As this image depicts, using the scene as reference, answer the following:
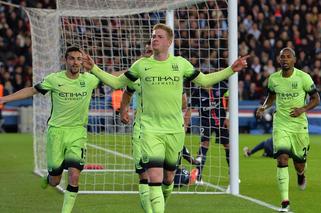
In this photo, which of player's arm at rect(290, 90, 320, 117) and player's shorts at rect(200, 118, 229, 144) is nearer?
player's arm at rect(290, 90, 320, 117)

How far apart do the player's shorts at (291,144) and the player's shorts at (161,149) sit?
281 centimetres

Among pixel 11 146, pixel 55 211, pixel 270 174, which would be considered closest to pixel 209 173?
pixel 270 174

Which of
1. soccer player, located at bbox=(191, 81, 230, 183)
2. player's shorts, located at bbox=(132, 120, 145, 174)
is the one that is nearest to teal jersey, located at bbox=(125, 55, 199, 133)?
player's shorts, located at bbox=(132, 120, 145, 174)

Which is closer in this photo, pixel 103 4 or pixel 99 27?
pixel 103 4

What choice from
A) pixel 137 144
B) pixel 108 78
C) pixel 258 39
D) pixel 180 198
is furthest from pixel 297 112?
pixel 258 39

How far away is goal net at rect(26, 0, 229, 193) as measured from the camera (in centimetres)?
1535

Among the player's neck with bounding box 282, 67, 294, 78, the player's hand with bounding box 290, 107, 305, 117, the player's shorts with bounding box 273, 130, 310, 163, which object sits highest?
the player's neck with bounding box 282, 67, 294, 78

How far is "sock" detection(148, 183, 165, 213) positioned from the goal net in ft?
16.1

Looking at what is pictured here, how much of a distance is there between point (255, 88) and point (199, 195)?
1940 centimetres

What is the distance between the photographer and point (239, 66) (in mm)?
9602

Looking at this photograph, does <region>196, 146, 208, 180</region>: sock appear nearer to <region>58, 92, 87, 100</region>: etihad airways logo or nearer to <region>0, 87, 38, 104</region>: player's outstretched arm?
<region>58, 92, 87, 100</region>: etihad airways logo

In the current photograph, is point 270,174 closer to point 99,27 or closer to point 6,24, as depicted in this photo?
point 99,27

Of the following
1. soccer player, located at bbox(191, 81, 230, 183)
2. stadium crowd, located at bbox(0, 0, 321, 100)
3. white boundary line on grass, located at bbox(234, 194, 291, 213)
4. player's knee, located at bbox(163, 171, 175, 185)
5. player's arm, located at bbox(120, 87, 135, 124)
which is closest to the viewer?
player's knee, located at bbox(163, 171, 175, 185)

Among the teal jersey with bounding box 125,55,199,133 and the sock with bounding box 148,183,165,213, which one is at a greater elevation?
the teal jersey with bounding box 125,55,199,133
